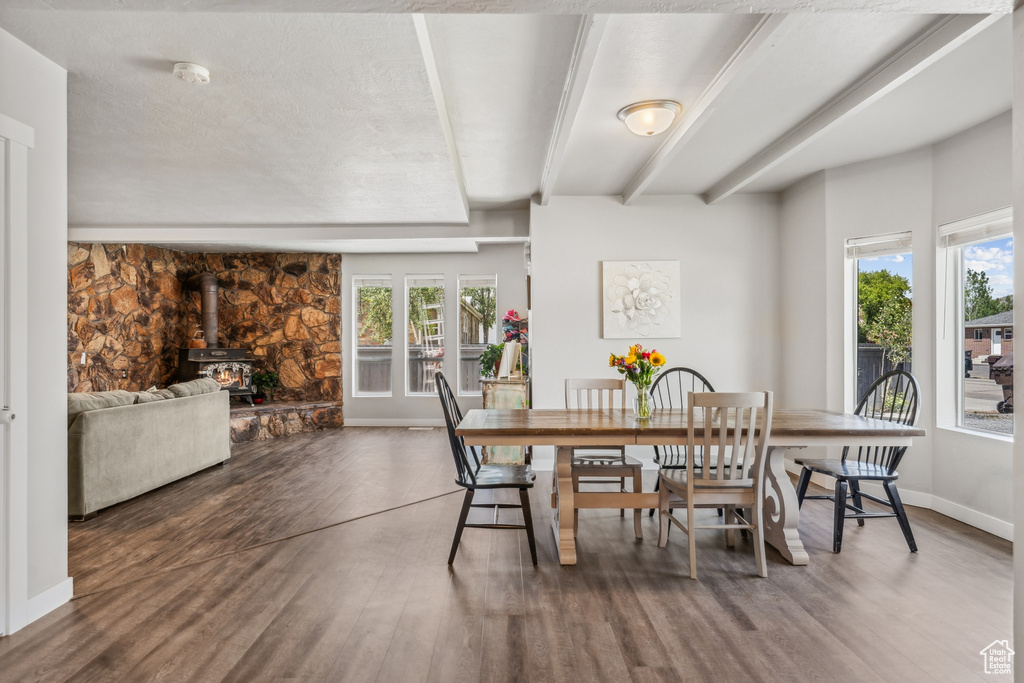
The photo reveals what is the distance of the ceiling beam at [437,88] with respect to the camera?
7.52 feet

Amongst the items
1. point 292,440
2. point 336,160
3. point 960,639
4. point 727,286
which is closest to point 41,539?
point 336,160

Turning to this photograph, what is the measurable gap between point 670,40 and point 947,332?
2915 mm

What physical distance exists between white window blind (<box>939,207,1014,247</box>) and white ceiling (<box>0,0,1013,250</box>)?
590mm

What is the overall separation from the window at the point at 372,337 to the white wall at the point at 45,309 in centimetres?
574

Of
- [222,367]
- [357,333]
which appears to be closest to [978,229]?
[357,333]

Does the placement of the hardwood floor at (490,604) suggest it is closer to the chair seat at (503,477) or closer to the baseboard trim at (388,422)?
the chair seat at (503,477)

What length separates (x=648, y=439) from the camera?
297cm

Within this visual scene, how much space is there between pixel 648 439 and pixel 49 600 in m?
2.80

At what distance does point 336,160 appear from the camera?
3867mm

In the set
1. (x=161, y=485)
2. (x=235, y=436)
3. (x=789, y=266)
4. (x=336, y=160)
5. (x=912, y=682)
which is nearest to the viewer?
(x=912, y=682)

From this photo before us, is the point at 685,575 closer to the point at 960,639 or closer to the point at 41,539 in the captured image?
the point at 960,639

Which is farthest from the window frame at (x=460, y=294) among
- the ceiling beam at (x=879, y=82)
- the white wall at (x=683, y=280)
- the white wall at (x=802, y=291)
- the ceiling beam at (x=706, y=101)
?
the ceiling beam at (x=879, y=82)

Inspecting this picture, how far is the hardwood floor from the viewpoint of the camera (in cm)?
205

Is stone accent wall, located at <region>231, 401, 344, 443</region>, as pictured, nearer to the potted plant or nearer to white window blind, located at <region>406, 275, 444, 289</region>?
the potted plant
